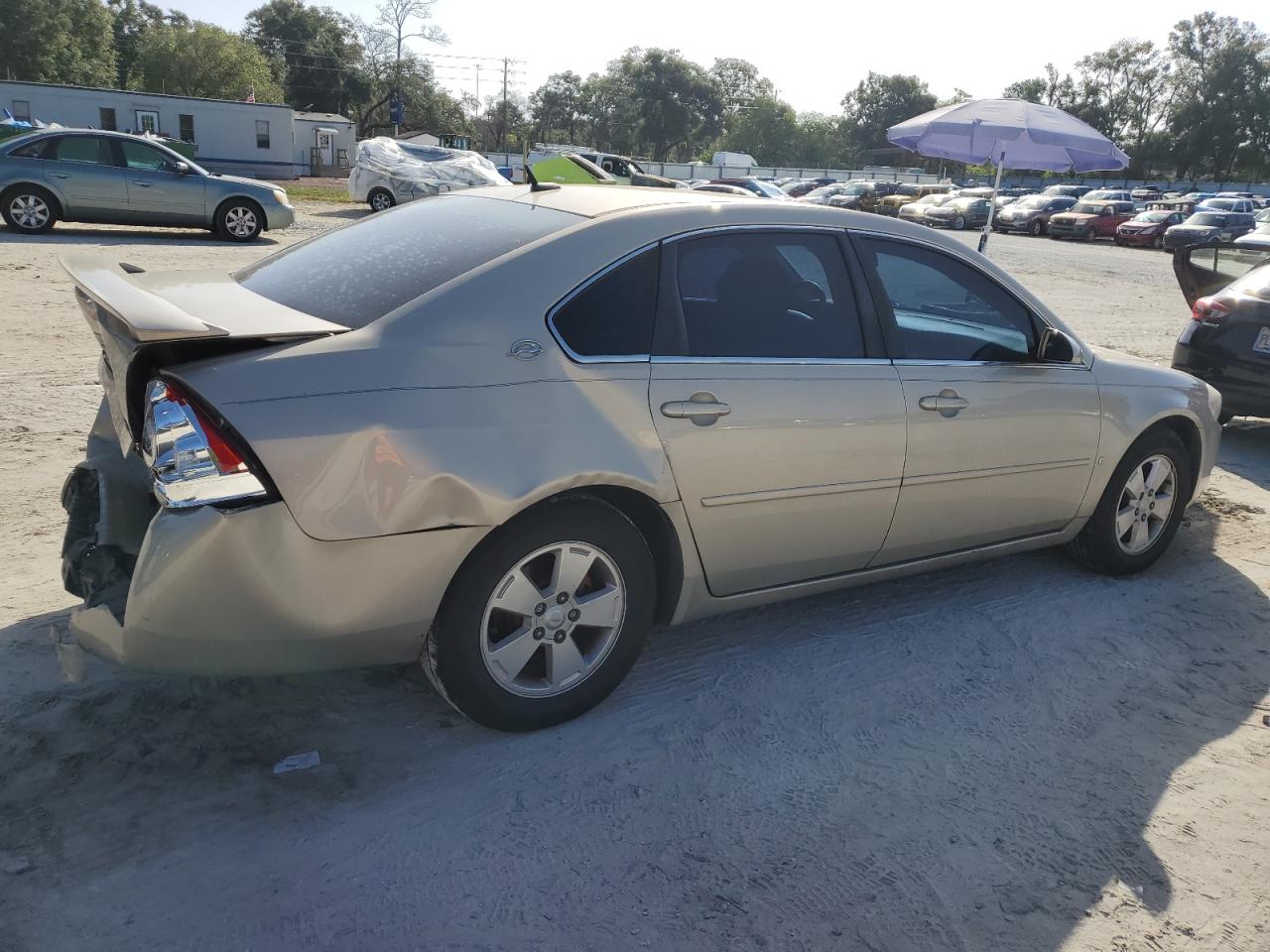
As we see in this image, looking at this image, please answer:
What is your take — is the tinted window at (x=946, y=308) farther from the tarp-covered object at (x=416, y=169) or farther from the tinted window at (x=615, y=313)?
the tarp-covered object at (x=416, y=169)

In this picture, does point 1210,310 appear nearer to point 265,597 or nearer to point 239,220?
point 265,597

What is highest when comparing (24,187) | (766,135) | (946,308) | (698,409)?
(766,135)

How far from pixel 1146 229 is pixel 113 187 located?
32.6 m

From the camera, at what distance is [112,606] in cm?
268

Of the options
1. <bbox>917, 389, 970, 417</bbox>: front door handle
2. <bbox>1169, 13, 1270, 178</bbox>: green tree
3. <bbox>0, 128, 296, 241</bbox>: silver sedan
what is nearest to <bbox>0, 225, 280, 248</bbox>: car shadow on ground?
<bbox>0, 128, 296, 241</bbox>: silver sedan

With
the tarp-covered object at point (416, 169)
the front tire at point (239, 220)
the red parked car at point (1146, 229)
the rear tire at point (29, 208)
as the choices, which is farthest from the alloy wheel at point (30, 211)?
the red parked car at point (1146, 229)

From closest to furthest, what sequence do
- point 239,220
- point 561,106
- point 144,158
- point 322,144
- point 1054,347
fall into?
point 1054,347 → point 144,158 → point 239,220 → point 322,144 → point 561,106

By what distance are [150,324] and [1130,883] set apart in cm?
292

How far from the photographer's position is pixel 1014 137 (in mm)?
13953

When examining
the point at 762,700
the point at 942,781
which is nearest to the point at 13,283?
the point at 762,700

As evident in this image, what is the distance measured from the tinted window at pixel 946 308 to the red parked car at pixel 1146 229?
3499 centimetres

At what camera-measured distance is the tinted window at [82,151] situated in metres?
14.5

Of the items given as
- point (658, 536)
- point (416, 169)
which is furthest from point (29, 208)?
point (658, 536)

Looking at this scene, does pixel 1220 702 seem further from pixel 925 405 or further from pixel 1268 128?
pixel 1268 128
